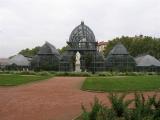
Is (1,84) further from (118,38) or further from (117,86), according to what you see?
(118,38)

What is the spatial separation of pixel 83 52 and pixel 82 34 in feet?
12.5

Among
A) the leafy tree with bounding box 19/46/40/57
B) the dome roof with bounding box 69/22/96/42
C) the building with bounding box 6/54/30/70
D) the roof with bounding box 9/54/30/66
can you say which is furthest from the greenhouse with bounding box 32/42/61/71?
the leafy tree with bounding box 19/46/40/57

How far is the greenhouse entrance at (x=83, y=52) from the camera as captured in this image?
216 ft

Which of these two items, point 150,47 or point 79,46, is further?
point 150,47

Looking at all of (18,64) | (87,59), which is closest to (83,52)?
(87,59)

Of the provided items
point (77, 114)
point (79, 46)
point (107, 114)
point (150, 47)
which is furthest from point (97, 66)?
point (107, 114)

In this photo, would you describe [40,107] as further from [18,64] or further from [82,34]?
[18,64]

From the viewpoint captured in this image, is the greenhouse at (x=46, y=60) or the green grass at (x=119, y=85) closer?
the green grass at (x=119, y=85)

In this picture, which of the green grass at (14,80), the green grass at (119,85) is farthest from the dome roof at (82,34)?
the green grass at (119,85)

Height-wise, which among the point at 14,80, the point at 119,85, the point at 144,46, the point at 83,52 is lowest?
the point at 119,85

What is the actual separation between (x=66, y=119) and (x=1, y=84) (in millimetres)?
18709

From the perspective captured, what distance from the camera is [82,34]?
69062mm

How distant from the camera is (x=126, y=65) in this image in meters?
67.9

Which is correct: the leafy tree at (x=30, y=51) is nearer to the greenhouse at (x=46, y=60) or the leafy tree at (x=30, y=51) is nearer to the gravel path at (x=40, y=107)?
the greenhouse at (x=46, y=60)
